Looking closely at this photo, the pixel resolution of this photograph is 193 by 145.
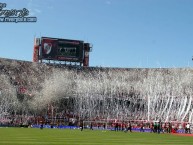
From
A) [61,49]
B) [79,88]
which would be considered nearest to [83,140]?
[79,88]

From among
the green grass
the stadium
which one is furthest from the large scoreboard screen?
the green grass

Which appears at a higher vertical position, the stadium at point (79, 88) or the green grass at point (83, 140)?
the stadium at point (79, 88)

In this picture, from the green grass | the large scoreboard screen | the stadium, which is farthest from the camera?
the large scoreboard screen

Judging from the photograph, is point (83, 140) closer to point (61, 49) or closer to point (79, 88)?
point (79, 88)

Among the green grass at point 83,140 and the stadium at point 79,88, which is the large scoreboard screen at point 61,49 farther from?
the green grass at point 83,140

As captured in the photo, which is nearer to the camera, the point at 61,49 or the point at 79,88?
the point at 79,88

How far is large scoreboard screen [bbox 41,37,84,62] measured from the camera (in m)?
115

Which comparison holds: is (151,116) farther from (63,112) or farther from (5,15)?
(5,15)

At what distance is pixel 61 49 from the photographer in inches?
4560

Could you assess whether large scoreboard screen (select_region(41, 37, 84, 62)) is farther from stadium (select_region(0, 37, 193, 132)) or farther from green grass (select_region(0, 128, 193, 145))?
green grass (select_region(0, 128, 193, 145))

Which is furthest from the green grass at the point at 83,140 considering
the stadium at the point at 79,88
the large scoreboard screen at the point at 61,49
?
the large scoreboard screen at the point at 61,49

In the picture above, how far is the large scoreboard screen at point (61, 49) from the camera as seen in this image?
115000mm

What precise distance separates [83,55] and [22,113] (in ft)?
95.9

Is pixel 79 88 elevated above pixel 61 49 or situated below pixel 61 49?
below
